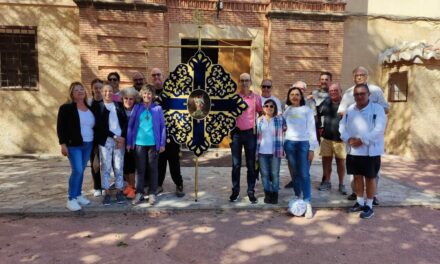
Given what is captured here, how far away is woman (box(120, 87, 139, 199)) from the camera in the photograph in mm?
5207

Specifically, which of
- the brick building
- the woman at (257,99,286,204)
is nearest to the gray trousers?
the woman at (257,99,286,204)

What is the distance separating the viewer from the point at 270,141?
5.16 metres

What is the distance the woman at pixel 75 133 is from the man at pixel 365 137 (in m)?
3.55

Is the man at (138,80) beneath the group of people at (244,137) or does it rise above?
above

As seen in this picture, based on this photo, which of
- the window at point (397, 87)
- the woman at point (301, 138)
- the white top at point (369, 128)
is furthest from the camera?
the window at point (397, 87)

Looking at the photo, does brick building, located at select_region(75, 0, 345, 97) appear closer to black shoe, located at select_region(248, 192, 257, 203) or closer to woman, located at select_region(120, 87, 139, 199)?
woman, located at select_region(120, 87, 139, 199)

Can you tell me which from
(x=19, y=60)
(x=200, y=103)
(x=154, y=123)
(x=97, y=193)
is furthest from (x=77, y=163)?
(x=19, y=60)

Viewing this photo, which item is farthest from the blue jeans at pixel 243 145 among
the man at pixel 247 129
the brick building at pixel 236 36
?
the brick building at pixel 236 36

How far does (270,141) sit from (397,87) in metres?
7.82

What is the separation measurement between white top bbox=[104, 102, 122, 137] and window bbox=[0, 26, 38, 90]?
19.5 feet

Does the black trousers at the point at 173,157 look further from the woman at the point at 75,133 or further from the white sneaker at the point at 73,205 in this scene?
the white sneaker at the point at 73,205

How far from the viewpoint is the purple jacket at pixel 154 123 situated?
5102 millimetres

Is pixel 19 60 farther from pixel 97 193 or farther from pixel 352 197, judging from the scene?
pixel 352 197

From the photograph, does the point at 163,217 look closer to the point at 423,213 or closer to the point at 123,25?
the point at 423,213
